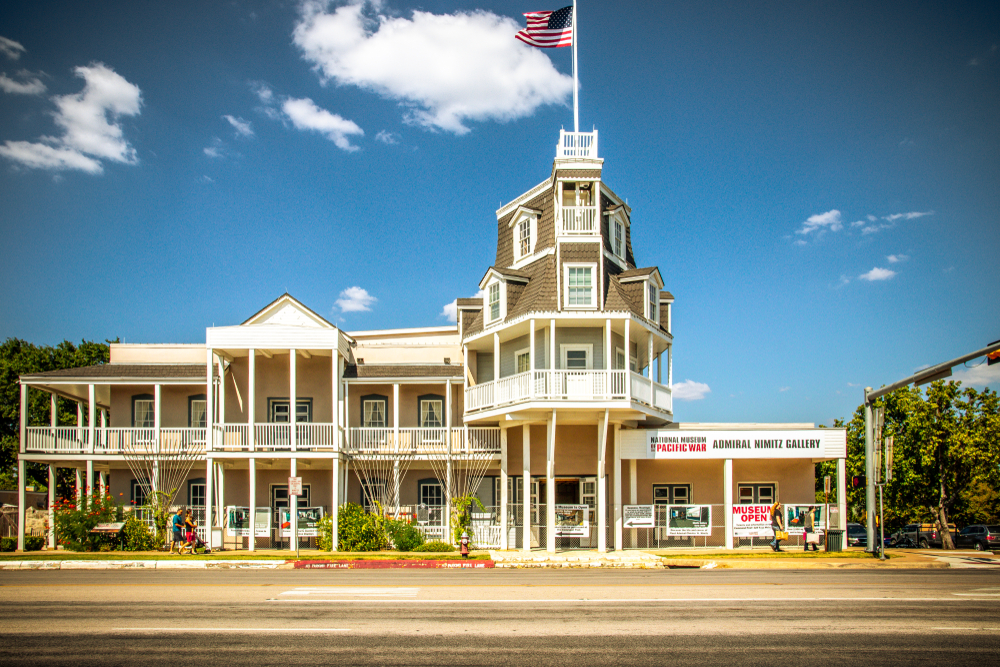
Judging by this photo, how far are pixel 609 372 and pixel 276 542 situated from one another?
14875mm

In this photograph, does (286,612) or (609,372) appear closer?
(286,612)

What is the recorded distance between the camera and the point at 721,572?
887 inches

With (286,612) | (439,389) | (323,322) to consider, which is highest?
(323,322)

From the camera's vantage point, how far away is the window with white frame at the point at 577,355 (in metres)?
30.2

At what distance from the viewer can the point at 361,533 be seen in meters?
28.8

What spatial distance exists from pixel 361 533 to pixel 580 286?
41.0 ft

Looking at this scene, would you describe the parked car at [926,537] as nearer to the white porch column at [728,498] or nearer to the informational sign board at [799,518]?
the informational sign board at [799,518]

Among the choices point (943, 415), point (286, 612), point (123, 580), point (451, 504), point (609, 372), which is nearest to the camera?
point (286, 612)

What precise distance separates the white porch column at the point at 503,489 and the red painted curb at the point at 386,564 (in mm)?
4660

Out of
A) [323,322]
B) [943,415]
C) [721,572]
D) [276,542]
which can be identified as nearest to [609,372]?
[721,572]

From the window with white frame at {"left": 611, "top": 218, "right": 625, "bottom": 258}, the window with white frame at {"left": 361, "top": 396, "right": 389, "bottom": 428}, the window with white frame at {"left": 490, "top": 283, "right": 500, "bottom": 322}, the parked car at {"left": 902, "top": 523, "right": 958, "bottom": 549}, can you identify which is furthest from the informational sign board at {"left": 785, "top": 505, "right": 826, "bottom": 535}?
the window with white frame at {"left": 361, "top": 396, "right": 389, "bottom": 428}

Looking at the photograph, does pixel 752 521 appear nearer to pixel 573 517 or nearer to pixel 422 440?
pixel 573 517

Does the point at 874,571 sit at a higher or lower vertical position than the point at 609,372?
lower

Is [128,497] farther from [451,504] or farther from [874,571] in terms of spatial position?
[874,571]
